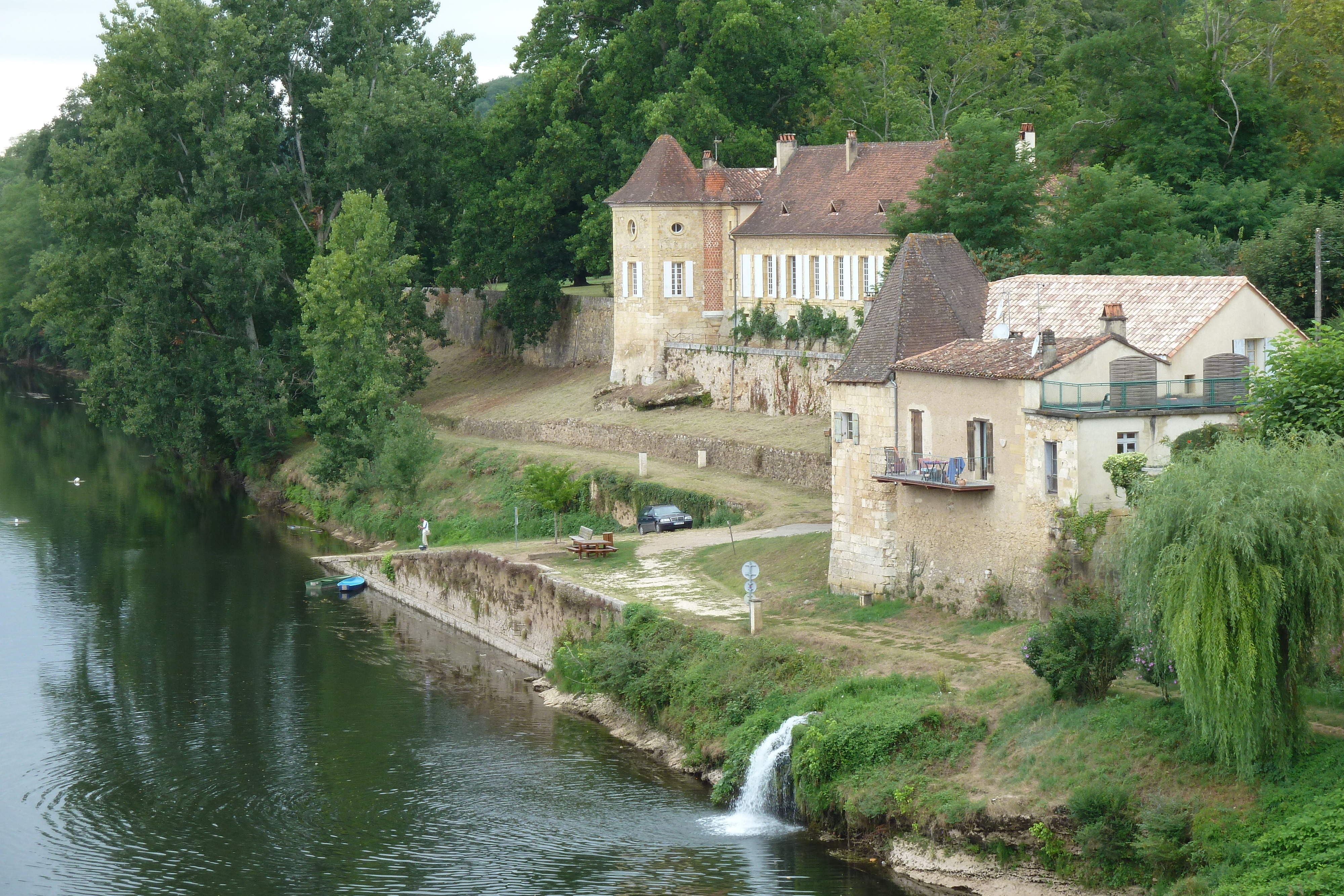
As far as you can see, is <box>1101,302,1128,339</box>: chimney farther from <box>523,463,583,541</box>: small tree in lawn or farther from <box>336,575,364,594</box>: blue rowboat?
<box>336,575,364,594</box>: blue rowboat

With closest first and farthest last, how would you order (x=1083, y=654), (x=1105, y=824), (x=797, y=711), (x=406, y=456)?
1. (x=1105, y=824)
2. (x=1083, y=654)
3. (x=797, y=711)
4. (x=406, y=456)

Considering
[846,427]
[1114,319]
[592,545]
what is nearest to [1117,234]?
[1114,319]

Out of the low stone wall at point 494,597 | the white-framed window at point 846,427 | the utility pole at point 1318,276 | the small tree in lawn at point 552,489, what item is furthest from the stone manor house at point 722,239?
the white-framed window at point 846,427

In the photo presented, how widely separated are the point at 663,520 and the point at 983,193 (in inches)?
537

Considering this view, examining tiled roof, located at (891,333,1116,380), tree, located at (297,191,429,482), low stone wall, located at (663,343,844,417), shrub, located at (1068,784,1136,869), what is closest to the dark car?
low stone wall, located at (663,343,844,417)

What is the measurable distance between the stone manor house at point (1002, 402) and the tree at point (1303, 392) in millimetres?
2150

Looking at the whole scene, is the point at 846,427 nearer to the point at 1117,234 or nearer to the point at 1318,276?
the point at 1318,276

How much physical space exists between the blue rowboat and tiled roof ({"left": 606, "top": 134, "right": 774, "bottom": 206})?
62.2 feet

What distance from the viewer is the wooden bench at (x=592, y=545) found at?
153ft

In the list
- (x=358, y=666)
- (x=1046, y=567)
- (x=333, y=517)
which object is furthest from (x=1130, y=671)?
(x=333, y=517)

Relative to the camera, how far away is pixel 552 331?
7619 cm

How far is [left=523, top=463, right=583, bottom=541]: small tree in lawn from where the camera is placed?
54.2 m

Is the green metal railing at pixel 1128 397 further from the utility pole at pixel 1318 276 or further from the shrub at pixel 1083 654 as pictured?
the utility pole at pixel 1318 276

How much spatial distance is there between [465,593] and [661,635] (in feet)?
40.8
